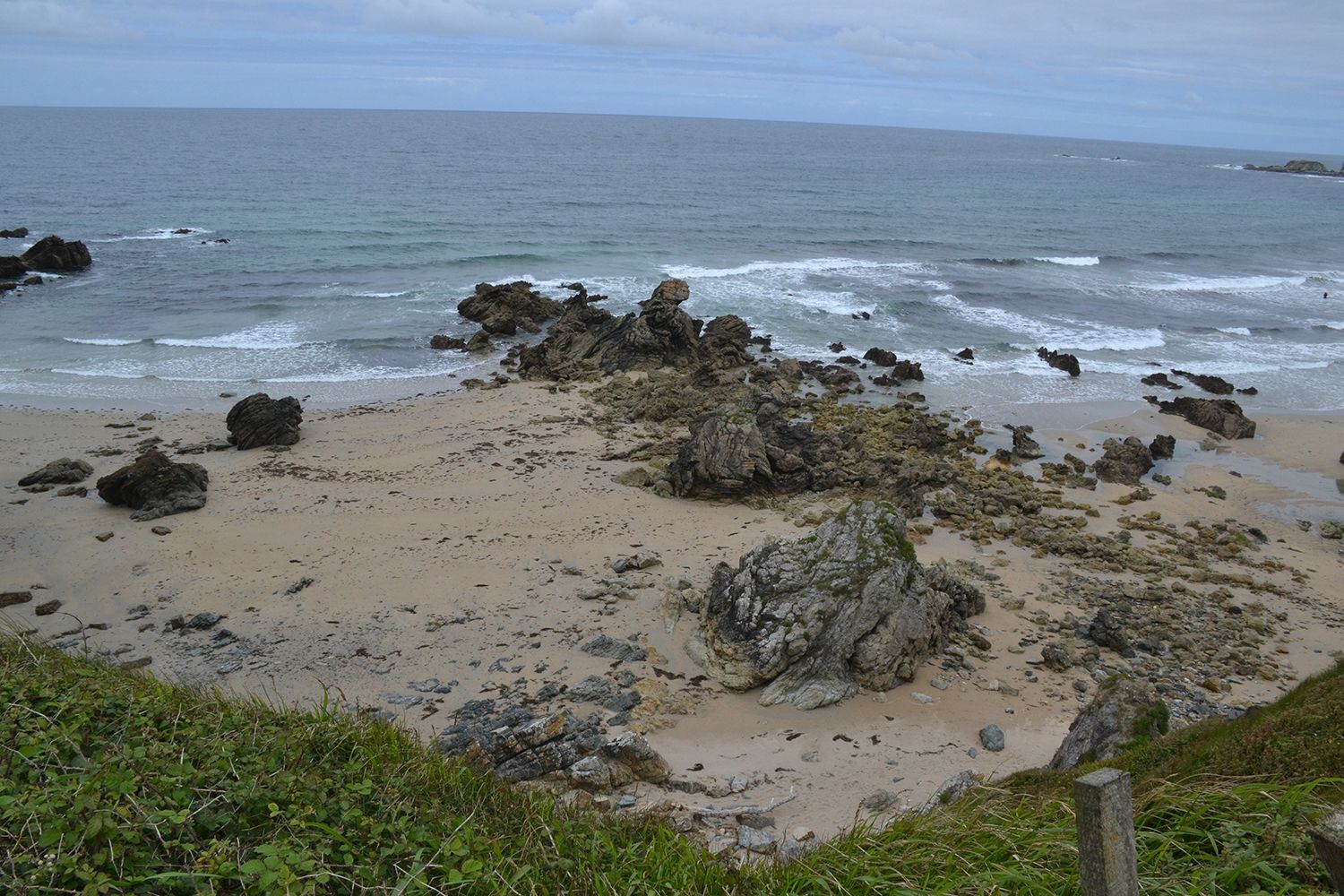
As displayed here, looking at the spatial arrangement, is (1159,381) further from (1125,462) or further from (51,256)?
(51,256)

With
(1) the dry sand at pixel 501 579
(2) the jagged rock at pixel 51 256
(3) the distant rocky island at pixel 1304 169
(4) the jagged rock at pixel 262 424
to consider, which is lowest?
(1) the dry sand at pixel 501 579

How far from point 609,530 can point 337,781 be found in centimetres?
958

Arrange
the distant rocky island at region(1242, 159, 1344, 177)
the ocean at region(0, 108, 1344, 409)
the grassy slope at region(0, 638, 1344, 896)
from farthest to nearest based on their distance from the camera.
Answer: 1. the distant rocky island at region(1242, 159, 1344, 177)
2. the ocean at region(0, 108, 1344, 409)
3. the grassy slope at region(0, 638, 1344, 896)

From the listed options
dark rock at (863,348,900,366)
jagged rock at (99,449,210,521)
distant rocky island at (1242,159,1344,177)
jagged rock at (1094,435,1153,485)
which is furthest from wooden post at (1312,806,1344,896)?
distant rocky island at (1242,159,1344,177)

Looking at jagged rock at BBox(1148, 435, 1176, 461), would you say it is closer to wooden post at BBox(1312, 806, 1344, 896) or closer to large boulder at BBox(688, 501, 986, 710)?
large boulder at BBox(688, 501, 986, 710)

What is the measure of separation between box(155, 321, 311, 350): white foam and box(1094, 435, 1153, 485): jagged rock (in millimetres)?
22338

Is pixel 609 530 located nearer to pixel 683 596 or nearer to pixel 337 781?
pixel 683 596

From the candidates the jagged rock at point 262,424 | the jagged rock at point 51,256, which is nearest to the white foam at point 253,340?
the jagged rock at point 262,424

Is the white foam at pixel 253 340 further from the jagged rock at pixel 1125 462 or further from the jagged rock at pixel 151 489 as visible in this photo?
the jagged rock at pixel 1125 462

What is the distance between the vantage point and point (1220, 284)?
136 feet

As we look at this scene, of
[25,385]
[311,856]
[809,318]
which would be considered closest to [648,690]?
[311,856]

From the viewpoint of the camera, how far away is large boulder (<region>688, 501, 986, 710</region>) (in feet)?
32.7

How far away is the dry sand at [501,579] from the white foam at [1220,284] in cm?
2258

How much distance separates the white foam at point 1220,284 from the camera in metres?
39.8
